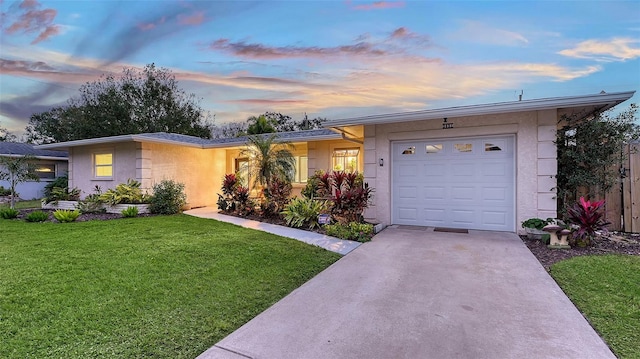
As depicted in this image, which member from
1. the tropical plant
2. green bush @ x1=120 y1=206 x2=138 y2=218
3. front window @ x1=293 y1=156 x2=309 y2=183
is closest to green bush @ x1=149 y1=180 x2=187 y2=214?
green bush @ x1=120 y1=206 x2=138 y2=218

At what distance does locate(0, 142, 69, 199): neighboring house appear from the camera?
17.7m

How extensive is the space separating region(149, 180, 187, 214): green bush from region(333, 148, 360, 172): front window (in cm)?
588

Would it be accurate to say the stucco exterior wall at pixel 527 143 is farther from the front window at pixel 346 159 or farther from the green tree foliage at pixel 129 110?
the green tree foliage at pixel 129 110

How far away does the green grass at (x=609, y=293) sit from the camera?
108 inches

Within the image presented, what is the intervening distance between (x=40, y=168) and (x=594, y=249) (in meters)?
25.2

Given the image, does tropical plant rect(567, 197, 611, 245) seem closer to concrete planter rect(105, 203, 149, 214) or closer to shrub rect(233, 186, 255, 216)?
shrub rect(233, 186, 255, 216)

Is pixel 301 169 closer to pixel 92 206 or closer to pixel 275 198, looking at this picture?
pixel 275 198

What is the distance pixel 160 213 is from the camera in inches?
418

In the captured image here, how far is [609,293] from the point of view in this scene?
364cm

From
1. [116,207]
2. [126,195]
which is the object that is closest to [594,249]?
[126,195]

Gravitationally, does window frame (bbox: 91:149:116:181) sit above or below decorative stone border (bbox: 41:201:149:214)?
above

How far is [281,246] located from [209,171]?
29.7ft

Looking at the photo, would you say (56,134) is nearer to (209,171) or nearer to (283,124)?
(283,124)

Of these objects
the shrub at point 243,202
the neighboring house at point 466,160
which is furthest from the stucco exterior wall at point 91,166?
the shrub at point 243,202
